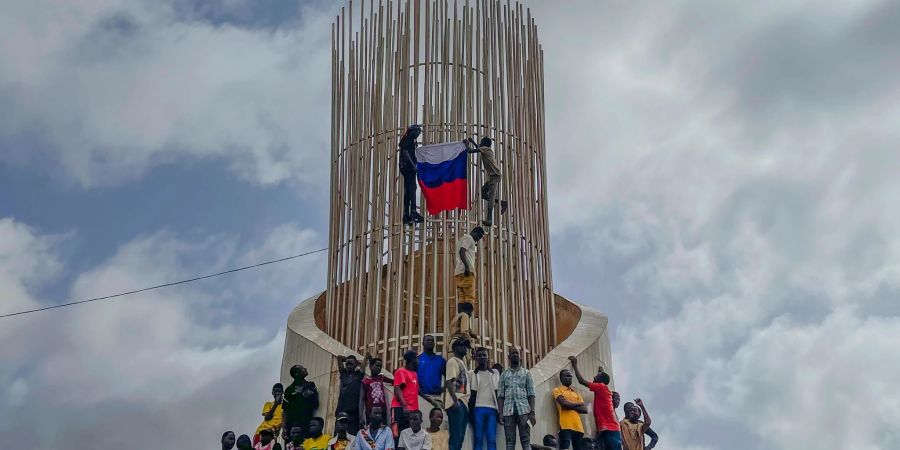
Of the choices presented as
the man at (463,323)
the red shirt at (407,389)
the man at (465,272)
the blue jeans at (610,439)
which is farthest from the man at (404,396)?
the blue jeans at (610,439)

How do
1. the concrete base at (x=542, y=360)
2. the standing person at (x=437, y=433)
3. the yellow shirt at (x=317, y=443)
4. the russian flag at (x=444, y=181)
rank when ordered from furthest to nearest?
the russian flag at (x=444, y=181)
the concrete base at (x=542, y=360)
the yellow shirt at (x=317, y=443)
the standing person at (x=437, y=433)

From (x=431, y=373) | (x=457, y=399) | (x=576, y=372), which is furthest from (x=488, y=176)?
(x=457, y=399)

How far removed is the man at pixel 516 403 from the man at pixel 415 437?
3.54 ft

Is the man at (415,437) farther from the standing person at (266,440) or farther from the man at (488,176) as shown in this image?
the man at (488,176)

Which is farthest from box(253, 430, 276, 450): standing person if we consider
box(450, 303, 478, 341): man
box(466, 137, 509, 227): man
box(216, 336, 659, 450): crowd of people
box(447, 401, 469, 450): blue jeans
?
box(466, 137, 509, 227): man

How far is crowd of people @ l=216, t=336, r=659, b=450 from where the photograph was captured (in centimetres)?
1240

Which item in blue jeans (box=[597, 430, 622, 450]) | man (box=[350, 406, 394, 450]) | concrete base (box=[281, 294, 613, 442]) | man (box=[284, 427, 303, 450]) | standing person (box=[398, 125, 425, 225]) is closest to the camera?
man (box=[350, 406, 394, 450])

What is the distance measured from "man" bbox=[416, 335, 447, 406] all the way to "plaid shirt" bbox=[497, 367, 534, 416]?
0.89 m

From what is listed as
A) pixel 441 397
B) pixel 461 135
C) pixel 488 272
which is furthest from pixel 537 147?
pixel 441 397

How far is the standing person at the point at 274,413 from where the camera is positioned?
1387 centimetres

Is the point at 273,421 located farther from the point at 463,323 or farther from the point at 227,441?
the point at 463,323

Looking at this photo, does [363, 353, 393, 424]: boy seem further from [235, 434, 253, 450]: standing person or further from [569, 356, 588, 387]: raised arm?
[569, 356, 588, 387]: raised arm

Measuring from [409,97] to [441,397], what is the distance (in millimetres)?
5671

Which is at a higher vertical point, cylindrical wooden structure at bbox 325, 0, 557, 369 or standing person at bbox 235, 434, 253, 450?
cylindrical wooden structure at bbox 325, 0, 557, 369
